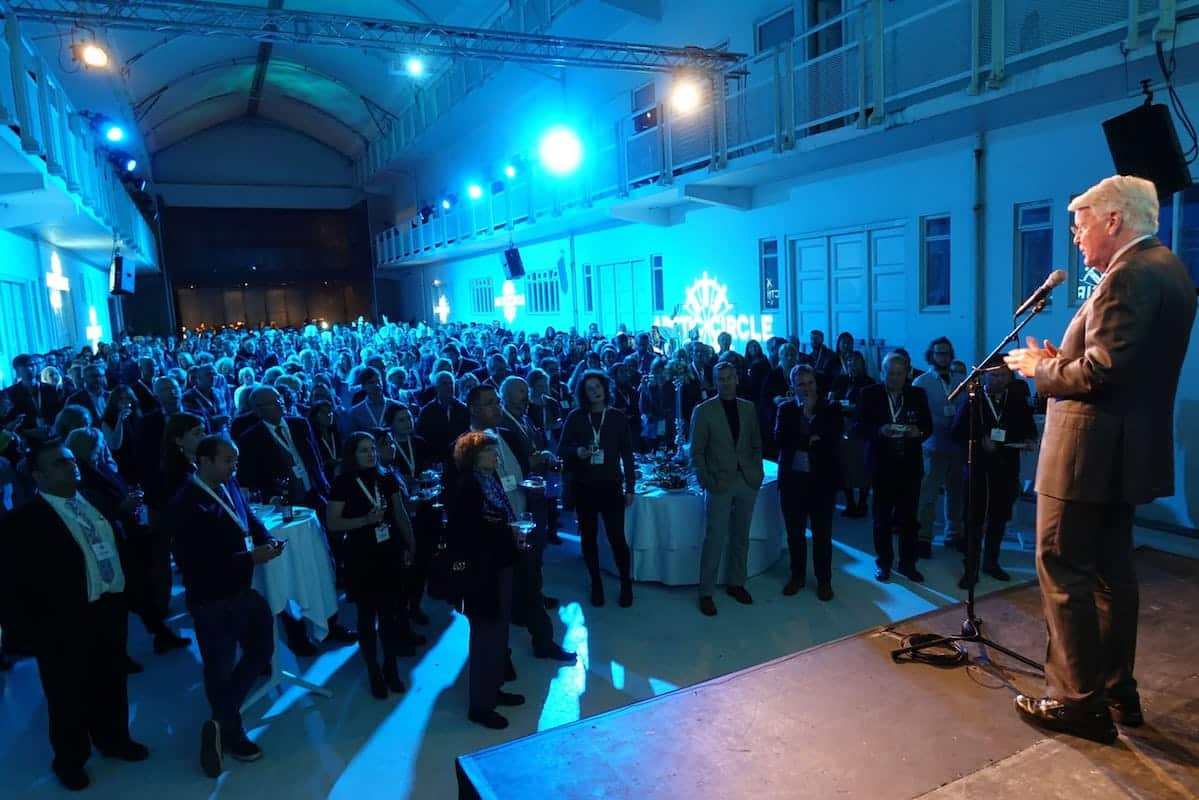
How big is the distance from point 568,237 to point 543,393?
1278 centimetres

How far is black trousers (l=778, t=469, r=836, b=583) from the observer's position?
222 inches

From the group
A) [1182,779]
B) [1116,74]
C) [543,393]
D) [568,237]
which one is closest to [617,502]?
[543,393]

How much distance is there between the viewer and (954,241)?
30.7 ft

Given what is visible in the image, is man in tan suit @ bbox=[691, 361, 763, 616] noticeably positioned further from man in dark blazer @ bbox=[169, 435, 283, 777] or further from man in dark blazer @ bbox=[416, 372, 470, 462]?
man in dark blazer @ bbox=[169, 435, 283, 777]

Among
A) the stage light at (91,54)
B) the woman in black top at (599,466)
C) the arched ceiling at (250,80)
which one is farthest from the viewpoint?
the arched ceiling at (250,80)

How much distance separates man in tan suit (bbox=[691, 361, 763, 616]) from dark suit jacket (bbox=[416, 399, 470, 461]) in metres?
2.15

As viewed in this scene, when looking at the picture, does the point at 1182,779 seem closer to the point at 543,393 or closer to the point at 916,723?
the point at 916,723

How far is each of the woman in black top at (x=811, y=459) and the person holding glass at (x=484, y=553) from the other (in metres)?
2.45

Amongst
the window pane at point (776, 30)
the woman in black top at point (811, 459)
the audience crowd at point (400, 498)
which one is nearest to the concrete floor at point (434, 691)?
the audience crowd at point (400, 498)

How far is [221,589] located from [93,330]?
20317mm

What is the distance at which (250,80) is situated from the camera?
29094 mm

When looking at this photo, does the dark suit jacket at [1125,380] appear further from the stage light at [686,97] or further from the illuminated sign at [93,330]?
the illuminated sign at [93,330]

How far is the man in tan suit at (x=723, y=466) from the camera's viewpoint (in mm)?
5469

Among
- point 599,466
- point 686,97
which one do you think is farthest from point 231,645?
point 686,97
